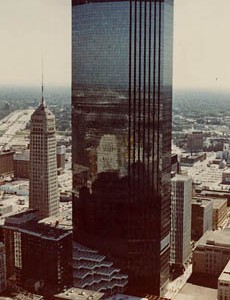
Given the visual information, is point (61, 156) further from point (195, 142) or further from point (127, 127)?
point (127, 127)

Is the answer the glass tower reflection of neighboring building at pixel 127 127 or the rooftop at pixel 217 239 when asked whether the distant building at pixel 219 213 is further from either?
the glass tower reflection of neighboring building at pixel 127 127

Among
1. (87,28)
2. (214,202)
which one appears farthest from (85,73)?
(214,202)

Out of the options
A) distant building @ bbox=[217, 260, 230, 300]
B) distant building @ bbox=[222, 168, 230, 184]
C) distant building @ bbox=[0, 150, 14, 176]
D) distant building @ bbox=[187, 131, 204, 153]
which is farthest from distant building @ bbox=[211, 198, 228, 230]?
distant building @ bbox=[187, 131, 204, 153]

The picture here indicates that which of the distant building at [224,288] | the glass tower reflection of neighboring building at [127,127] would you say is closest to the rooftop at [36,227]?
the glass tower reflection of neighboring building at [127,127]

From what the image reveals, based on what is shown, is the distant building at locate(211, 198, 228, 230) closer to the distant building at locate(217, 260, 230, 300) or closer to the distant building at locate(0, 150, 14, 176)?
the distant building at locate(217, 260, 230, 300)

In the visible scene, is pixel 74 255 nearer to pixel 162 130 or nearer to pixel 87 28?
pixel 162 130

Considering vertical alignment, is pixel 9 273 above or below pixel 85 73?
below

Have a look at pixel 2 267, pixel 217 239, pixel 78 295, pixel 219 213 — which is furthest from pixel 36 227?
pixel 219 213
